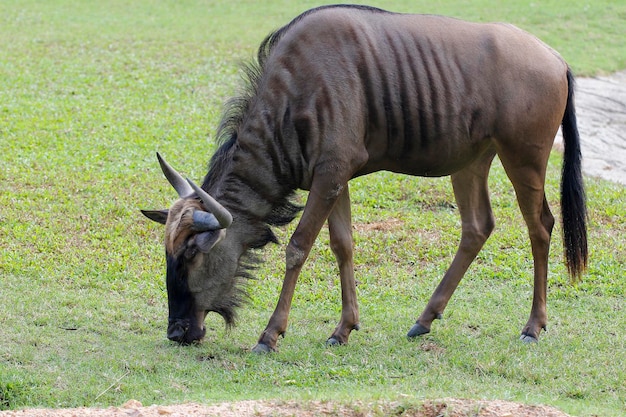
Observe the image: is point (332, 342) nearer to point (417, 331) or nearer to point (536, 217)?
point (417, 331)

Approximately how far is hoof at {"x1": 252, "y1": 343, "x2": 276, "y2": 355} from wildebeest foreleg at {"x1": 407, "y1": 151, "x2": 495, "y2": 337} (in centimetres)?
132

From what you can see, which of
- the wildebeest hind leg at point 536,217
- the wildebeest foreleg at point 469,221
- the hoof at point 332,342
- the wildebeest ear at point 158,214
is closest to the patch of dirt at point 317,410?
the hoof at point 332,342

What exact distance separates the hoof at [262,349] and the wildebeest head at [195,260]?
13.3 inches

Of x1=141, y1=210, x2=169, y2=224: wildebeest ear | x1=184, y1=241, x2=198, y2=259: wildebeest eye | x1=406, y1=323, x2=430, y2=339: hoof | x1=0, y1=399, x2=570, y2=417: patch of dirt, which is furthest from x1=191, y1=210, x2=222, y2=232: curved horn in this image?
x1=406, y1=323, x2=430, y2=339: hoof

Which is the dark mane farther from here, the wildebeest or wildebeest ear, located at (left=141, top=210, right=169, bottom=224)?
wildebeest ear, located at (left=141, top=210, right=169, bottom=224)

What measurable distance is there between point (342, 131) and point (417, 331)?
1687mm

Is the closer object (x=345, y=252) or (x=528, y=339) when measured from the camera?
(x=528, y=339)

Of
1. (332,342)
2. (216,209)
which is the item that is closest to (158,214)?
(216,209)

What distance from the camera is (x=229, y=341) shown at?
6.71m

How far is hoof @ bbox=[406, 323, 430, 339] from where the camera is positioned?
6942 millimetres

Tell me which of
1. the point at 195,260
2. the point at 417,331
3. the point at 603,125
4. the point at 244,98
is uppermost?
the point at 244,98

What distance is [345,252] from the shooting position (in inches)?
273

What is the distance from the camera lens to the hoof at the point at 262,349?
6.38 m

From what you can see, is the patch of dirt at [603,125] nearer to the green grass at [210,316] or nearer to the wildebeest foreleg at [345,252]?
the green grass at [210,316]
